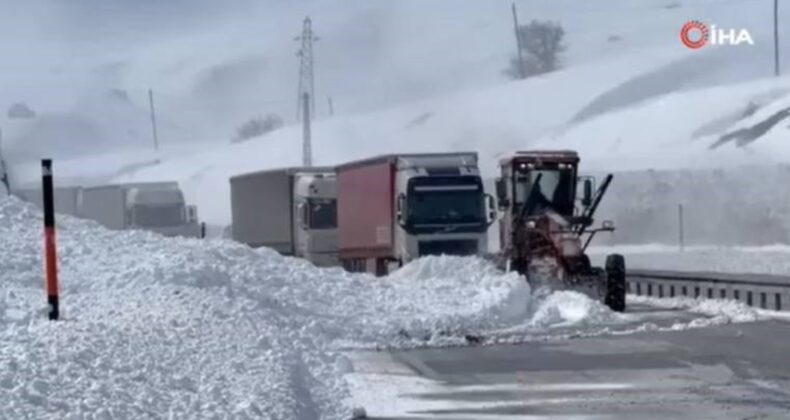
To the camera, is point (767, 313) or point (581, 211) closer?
point (767, 313)

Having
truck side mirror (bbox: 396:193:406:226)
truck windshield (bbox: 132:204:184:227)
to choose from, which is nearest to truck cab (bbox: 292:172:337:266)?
truck windshield (bbox: 132:204:184:227)

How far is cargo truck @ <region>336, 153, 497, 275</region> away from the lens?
41.7m

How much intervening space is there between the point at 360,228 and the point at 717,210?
42.7 metres

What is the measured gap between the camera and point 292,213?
5350 cm

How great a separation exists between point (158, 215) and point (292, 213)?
8086 mm

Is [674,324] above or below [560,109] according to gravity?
below

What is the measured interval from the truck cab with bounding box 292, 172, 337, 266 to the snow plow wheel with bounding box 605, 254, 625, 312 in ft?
59.9

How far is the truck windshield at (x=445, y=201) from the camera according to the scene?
1644 inches

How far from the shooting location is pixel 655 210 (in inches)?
3410

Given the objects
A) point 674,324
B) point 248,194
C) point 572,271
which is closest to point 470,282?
point 572,271

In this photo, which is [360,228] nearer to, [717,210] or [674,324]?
[674,324]

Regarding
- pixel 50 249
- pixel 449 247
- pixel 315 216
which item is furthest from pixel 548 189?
pixel 50 249

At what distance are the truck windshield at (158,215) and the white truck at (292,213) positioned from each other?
3.23 metres

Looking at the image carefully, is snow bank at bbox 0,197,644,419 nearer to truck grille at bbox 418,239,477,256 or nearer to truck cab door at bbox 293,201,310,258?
truck grille at bbox 418,239,477,256
